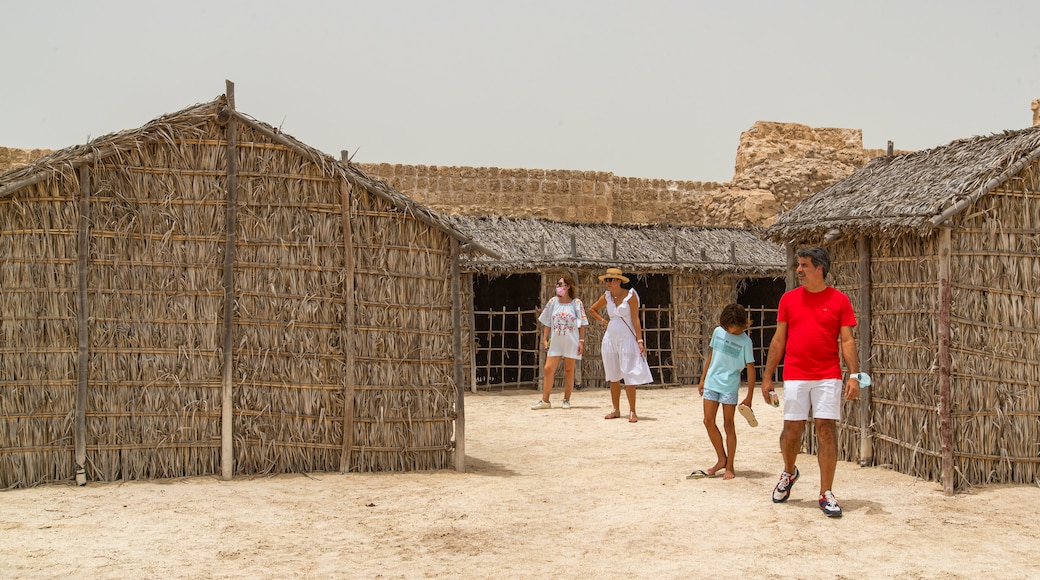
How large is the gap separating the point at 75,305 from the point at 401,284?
89.0 inches

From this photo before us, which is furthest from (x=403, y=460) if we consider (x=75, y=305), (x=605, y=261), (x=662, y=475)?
(x=605, y=261)

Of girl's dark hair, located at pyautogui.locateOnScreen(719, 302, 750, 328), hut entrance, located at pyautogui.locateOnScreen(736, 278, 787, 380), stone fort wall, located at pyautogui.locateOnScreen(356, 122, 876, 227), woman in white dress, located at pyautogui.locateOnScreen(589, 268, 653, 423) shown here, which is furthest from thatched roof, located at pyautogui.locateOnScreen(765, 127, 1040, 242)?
stone fort wall, located at pyautogui.locateOnScreen(356, 122, 876, 227)

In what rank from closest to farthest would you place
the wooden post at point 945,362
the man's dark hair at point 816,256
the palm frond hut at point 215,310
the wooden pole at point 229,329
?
the man's dark hair at point 816,256
the wooden post at point 945,362
the palm frond hut at point 215,310
the wooden pole at point 229,329

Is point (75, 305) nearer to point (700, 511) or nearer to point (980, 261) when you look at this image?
point (700, 511)

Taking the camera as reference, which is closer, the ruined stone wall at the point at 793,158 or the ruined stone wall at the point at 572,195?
the ruined stone wall at the point at 572,195

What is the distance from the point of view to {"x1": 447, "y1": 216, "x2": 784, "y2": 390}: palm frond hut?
15.3 metres

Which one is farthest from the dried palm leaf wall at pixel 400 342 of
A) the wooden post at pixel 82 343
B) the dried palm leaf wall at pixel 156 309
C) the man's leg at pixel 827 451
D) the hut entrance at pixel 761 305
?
the hut entrance at pixel 761 305

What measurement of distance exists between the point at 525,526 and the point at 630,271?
368 inches

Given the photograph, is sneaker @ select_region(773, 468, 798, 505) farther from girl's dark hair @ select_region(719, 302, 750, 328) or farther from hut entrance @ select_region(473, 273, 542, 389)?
hut entrance @ select_region(473, 273, 542, 389)

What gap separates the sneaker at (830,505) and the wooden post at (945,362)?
1060mm

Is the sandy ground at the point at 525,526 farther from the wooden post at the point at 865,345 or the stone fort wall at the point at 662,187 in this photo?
the stone fort wall at the point at 662,187

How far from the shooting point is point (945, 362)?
22.9 feet

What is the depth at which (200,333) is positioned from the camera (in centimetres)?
737

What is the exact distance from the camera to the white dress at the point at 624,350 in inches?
430
